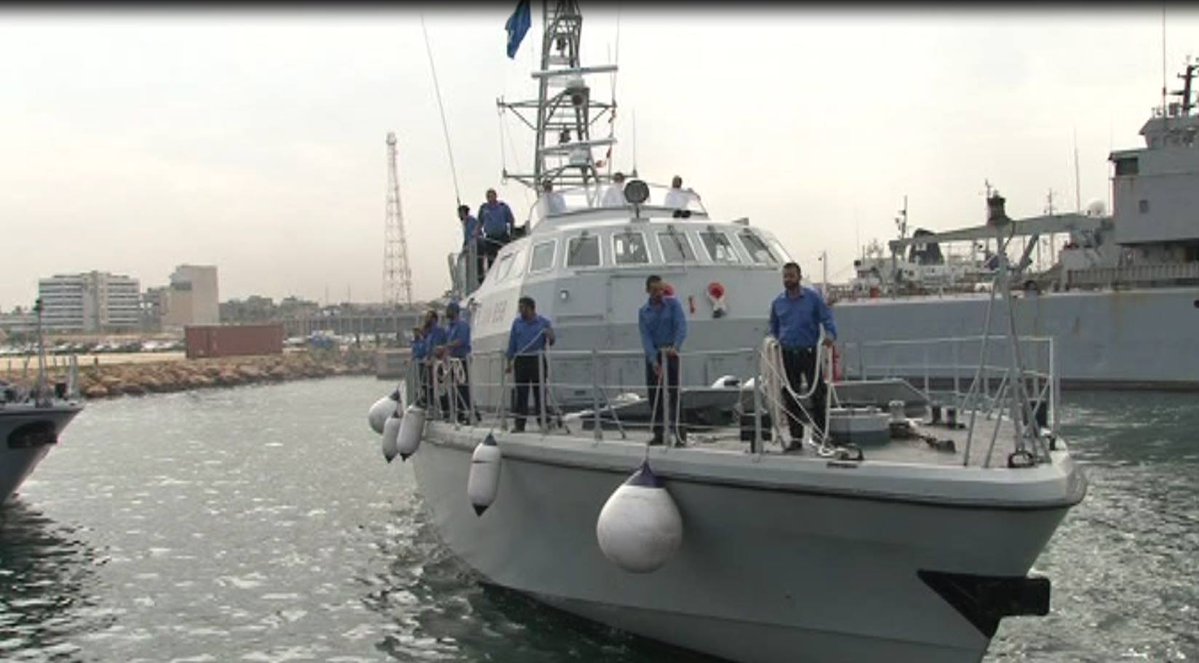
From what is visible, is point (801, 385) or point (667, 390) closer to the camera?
point (667, 390)

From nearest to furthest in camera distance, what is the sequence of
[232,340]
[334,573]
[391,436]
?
1. [334,573]
2. [391,436]
3. [232,340]

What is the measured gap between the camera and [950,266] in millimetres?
54969

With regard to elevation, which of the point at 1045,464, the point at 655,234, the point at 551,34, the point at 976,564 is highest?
the point at 551,34

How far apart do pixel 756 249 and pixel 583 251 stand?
1.96 meters

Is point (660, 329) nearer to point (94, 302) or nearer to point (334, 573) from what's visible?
point (334, 573)

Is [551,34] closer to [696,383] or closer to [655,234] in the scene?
[655,234]

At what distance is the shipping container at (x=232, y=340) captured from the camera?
269 feet

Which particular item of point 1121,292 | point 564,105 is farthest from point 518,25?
point 1121,292

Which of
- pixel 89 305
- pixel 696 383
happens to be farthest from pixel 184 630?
pixel 89 305

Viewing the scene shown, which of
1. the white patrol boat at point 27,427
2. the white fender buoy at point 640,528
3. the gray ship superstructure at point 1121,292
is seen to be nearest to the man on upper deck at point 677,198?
the white fender buoy at point 640,528

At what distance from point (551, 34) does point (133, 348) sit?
96.2 m

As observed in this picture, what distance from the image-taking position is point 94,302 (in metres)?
168

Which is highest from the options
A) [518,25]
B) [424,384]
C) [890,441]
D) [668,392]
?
[518,25]

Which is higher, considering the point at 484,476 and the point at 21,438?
the point at 484,476
